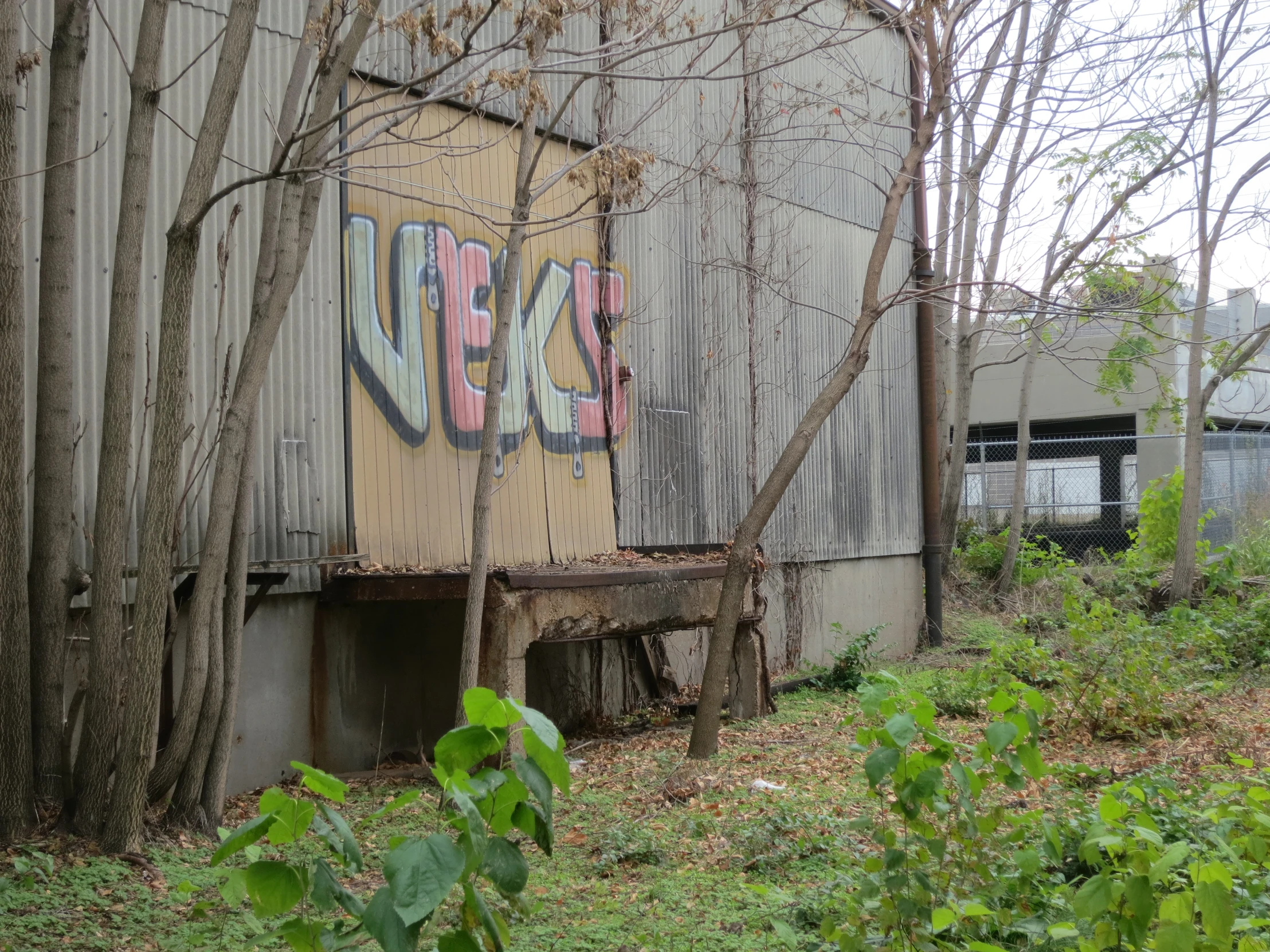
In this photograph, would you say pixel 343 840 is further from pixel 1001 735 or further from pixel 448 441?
pixel 448 441

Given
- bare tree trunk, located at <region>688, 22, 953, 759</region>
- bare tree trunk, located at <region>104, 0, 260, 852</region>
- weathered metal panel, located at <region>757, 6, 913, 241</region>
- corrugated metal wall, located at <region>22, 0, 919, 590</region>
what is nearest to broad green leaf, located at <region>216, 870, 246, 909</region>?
bare tree trunk, located at <region>104, 0, 260, 852</region>

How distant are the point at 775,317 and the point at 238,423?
24.6 feet

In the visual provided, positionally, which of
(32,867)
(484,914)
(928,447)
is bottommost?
(32,867)

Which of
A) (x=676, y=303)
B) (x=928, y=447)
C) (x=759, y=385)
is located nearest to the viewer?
(x=676, y=303)

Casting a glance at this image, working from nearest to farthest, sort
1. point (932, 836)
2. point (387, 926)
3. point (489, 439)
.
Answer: point (387, 926) → point (932, 836) → point (489, 439)

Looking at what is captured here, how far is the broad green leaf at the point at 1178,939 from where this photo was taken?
2.59 m

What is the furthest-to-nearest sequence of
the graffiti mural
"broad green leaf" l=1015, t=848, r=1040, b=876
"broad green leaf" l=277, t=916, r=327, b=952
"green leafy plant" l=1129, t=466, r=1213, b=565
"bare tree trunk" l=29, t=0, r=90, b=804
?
"green leafy plant" l=1129, t=466, r=1213, b=565 → the graffiti mural → "bare tree trunk" l=29, t=0, r=90, b=804 → "broad green leaf" l=1015, t=848, r=1040, b=876 → "broad green leaf" l=277, t=916, r=327, b=952

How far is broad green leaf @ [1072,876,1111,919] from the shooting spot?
285cm

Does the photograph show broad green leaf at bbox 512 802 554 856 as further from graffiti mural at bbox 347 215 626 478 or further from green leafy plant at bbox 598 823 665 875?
graffiti mural at bbox 347 215 626 478

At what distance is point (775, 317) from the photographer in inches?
474

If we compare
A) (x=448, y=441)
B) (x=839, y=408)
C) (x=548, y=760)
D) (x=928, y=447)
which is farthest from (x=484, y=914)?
(x=928, y=447)

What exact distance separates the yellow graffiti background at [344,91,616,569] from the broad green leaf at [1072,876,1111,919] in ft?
16.6

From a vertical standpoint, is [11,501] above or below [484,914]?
above

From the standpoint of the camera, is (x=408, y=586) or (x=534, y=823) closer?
(x=534, y=823)
